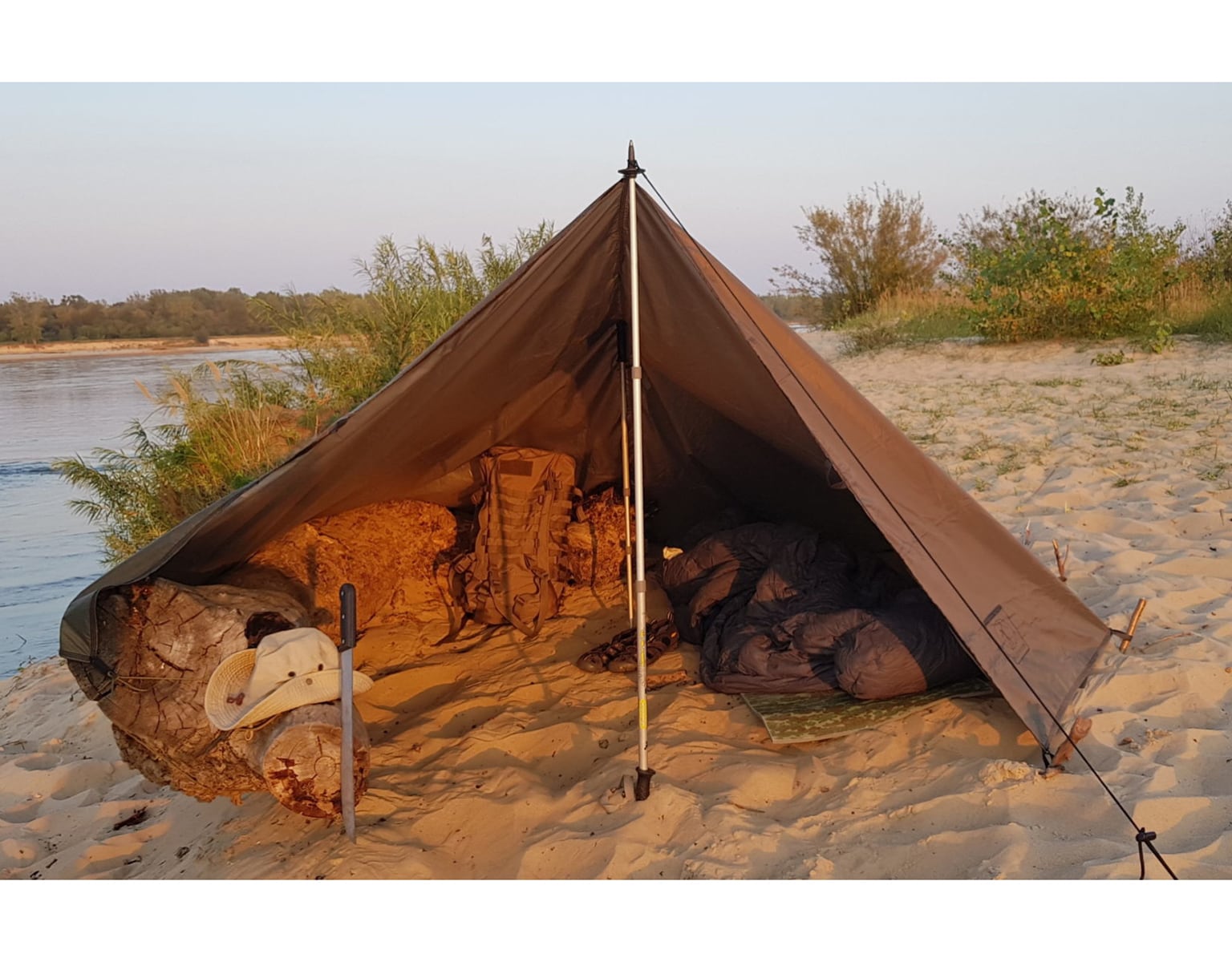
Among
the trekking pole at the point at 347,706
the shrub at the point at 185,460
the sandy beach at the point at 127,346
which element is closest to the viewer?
the trekking pole at the point at 347,706

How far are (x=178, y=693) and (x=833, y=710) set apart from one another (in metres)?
2.18

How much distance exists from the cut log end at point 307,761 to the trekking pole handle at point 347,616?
0.31 m

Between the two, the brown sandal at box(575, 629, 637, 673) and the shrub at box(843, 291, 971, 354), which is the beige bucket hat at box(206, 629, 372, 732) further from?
the shrub at box(843, 291, 971, 354)

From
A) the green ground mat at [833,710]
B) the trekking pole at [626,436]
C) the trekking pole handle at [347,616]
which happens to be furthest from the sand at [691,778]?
the trekking pole handle at [347,616]

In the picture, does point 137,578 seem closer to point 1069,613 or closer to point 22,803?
point 22,803

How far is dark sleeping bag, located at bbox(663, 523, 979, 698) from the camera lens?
322 cm

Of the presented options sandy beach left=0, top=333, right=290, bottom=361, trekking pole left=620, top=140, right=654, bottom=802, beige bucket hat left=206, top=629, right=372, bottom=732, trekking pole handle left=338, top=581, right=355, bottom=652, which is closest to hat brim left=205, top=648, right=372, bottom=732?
beige bucket hat left=206, top=629, right=372, bottom=732

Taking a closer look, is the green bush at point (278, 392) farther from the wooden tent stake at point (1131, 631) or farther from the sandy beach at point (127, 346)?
the sandy beach at point (127, 346)

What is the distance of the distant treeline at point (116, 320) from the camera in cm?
3045

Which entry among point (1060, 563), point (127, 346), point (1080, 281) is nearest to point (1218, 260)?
point (1080, 281)

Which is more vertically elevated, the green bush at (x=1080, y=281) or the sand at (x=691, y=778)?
the green bush at (x=1080, y=281)

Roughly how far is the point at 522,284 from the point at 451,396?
0.61 m

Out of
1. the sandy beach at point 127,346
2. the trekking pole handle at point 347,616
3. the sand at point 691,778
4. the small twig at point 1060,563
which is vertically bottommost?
the sand at point 691,778

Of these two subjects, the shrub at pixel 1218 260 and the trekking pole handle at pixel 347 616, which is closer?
the trekking pole handle at pixel 347 616
